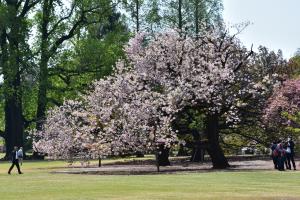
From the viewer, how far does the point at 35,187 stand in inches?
954

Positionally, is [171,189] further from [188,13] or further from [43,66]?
[188,13]

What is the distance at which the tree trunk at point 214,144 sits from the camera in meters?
38.3

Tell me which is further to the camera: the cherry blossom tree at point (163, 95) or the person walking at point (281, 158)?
the cherry blossom tree at point (163, 95)

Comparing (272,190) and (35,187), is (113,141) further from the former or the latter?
(272,190)

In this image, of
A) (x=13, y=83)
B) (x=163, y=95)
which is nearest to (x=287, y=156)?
(x=163, y=95)

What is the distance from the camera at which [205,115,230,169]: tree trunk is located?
126 feet

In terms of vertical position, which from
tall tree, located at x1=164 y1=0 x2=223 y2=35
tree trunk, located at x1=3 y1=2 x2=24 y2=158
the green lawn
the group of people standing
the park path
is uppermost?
tall tree, located at x1=164 y1=0 x2=223 y2=35

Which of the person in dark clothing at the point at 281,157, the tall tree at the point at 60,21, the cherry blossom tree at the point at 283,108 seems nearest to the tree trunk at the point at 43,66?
the tall tree at the point at 60,21

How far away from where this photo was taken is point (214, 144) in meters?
38.9

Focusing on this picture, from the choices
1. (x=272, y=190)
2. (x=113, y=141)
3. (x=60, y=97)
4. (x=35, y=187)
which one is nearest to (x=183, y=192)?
(x=272, y=190)

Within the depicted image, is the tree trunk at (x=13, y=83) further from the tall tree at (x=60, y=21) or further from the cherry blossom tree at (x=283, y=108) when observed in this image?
the cherry blossom tree at (x=283, y=108)

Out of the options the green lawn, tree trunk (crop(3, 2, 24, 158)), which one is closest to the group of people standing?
the green lawn

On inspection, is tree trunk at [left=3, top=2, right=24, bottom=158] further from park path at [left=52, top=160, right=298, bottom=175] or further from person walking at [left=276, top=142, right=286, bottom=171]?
person walking at [left=276, top=142, right=286, bottom=171]

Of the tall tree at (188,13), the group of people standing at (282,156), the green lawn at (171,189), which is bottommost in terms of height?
the green lawn at (171,189)
